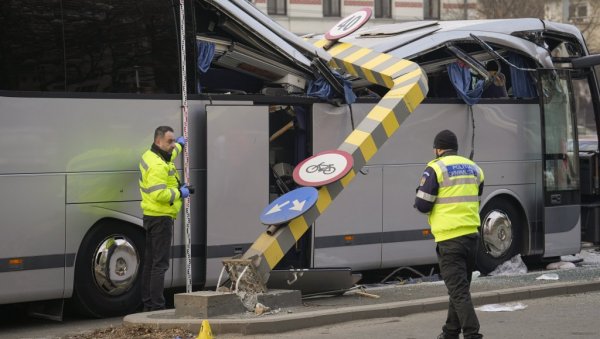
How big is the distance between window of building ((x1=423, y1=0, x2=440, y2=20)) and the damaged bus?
26920 mm

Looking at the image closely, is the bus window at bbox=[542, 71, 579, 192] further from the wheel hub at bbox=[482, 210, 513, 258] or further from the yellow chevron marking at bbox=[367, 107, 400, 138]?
the yellow chevron marking at bbox=[367, 107, 400, 138]

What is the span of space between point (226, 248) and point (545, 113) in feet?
19.5

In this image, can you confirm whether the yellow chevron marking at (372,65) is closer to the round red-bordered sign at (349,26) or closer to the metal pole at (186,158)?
the round red-bordered sign at (349,26)

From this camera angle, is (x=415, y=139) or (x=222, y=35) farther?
(x=415, y=139)

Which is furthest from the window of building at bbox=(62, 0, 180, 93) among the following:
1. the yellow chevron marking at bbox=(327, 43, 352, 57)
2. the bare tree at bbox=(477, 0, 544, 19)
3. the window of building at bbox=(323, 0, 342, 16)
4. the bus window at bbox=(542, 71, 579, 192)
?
the window of building at bbox=(323, 0, 342, 16)

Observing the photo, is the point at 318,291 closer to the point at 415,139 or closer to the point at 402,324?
the point at 402,324

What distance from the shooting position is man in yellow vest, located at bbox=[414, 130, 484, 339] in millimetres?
9016

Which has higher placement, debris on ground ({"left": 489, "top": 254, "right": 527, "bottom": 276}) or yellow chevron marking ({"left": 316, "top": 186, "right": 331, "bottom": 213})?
yellow chevron marking ({"left": 316, "top": 186, "right": 331, "bottom": 213})

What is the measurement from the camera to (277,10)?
40.2m

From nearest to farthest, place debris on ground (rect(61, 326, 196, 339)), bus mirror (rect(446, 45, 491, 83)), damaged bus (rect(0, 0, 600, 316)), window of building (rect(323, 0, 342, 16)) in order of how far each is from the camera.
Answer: debris on ground (rect(61, 326, 196, 339)) → damaged bus (rect(0, 0, 600, 316)) → bus mirror (rect(446, 45, 491, 83)) → window of building (rect(323, 0, 342, 16))

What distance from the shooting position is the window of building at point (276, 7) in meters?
40.1

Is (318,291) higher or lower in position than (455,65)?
lower

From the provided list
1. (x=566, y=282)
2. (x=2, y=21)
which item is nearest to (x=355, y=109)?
(x=566, y=282)

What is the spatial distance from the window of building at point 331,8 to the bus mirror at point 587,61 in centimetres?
2538
